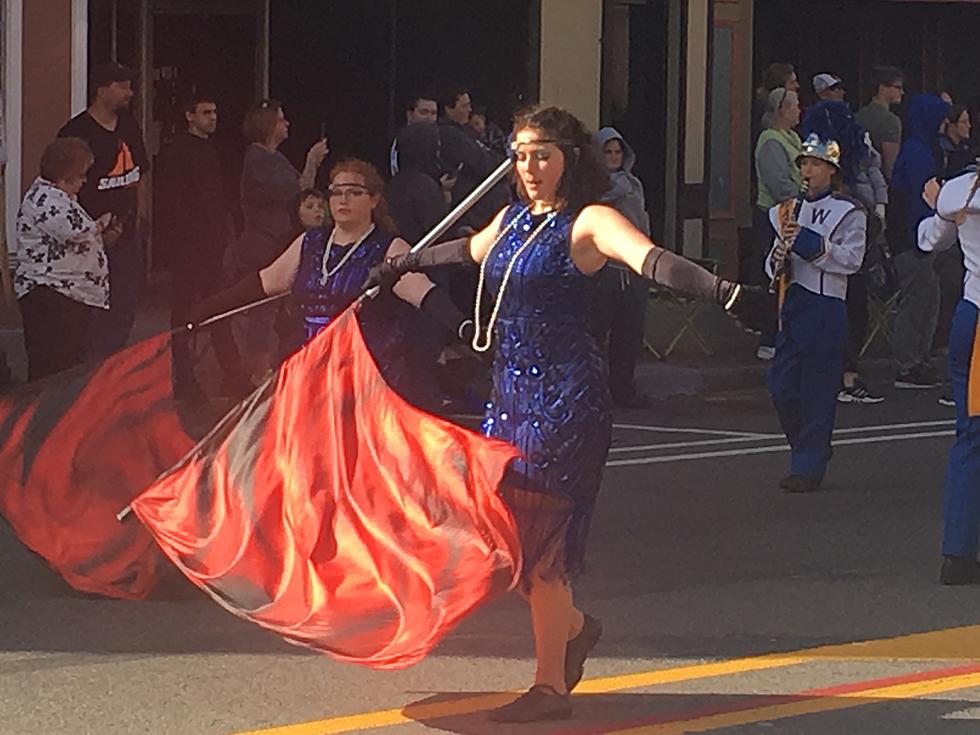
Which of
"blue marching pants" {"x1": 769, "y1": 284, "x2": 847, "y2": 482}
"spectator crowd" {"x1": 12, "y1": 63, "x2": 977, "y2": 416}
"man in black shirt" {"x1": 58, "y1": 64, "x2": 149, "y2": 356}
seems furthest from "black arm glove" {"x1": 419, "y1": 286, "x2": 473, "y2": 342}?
"man in black shirt" {"x1": 58, "y1": 64, "x2": 149, "y2": 356}

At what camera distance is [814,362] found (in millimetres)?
11594

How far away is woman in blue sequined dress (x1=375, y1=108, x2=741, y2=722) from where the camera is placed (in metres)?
6.93

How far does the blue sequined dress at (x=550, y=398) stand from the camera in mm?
6926

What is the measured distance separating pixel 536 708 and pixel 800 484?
4.78 metres

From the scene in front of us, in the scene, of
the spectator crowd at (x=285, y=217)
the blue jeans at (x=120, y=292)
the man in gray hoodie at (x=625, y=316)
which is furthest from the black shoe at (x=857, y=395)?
the blue jeans at (x=120, y=292)

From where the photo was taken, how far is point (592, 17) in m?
19.8

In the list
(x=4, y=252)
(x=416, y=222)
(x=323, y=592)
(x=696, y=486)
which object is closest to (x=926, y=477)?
(x=696, y=486)

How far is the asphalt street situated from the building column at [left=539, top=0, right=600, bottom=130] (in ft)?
29.2

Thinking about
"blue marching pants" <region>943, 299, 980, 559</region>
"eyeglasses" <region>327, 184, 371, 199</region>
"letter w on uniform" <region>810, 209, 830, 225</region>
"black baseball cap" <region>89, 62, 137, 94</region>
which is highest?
"black baseball cap" <region>89, 62, 137, 94</region>

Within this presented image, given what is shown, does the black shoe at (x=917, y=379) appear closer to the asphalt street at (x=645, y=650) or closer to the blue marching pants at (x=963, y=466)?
the asphalt street at (x=645, y=650)

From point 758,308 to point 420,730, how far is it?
1.65m

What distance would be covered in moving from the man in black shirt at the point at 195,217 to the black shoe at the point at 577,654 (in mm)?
7105

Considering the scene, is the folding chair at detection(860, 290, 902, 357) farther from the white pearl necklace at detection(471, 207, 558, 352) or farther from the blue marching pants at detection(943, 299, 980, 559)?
the white pearl necklace at detection(471, 207, 558, 352)

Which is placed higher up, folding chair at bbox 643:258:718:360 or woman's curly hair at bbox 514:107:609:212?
woman's curly hair at bbox 514:107:609:212
